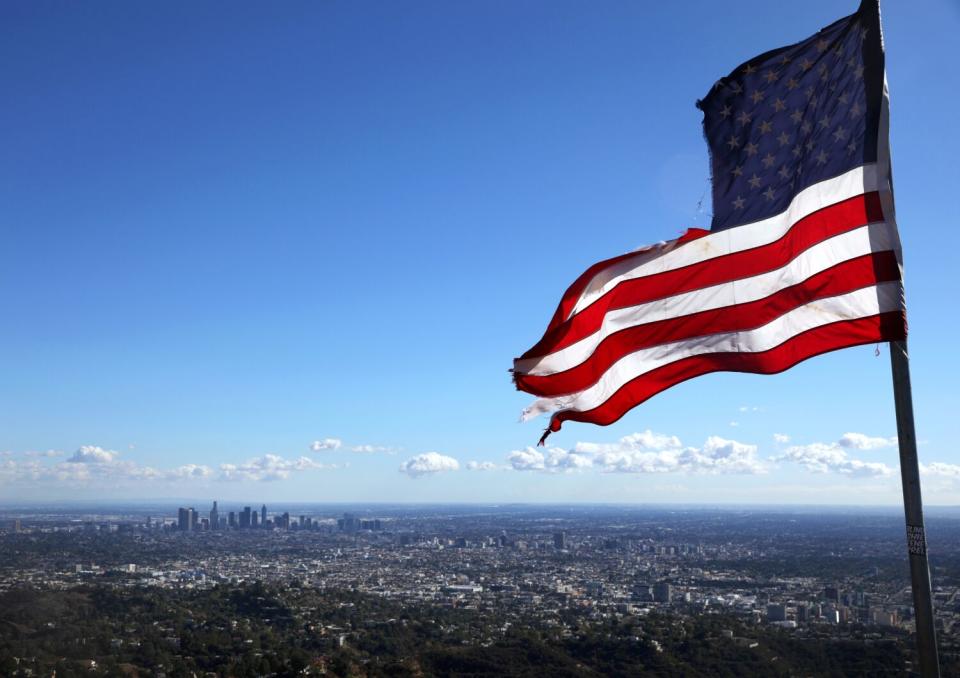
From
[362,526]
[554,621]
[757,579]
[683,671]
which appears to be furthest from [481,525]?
[683,671]

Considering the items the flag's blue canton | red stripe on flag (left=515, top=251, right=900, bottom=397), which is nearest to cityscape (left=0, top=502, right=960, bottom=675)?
red stripe on flag (left=515, top=251, right=900, bottom=397)

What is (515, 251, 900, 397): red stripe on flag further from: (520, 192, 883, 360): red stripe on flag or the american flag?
(520, 192, 883, 360): red stripe on flag

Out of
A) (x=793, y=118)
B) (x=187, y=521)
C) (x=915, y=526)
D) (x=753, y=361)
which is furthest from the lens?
(x=187, y=521)

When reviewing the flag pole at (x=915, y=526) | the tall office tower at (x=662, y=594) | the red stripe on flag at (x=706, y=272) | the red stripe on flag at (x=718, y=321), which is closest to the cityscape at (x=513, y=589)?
the tall office tower at (x=662, y=594)

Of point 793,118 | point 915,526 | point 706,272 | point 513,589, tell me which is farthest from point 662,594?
point 915,526

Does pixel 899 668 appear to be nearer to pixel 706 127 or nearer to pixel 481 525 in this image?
pixel 706 127

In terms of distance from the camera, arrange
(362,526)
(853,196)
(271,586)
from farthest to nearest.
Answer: (362,526) → (271,586) → (853,196)

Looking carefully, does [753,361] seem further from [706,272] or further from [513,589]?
[513,589]
